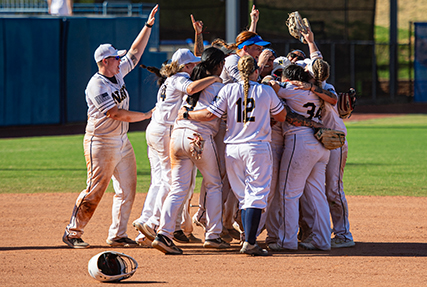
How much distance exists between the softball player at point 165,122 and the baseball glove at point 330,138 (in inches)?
58.2

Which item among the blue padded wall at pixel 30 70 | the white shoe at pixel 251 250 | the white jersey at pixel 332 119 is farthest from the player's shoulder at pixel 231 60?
the blue padded wall at pixel 30 70

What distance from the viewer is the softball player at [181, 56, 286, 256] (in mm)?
5410

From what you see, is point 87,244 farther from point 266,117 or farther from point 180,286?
point 266,117

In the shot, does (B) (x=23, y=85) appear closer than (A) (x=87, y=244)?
No

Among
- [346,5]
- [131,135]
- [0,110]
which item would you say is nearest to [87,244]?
[131,135]

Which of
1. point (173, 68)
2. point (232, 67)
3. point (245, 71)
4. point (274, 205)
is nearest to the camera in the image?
point (245, 71)

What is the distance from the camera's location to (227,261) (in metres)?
5.40

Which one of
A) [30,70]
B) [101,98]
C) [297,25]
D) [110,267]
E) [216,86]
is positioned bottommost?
[110,267]

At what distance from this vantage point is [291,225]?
5777 millimetres

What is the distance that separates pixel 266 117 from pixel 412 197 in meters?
4.34

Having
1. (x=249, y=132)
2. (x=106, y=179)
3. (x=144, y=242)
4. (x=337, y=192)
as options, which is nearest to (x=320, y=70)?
(x=249, y=132)

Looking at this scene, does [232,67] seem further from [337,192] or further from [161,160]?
[337,192]

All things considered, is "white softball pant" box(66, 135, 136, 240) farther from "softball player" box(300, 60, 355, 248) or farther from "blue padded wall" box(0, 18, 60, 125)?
"blue padded wall" box(0, 18, 60, 125)

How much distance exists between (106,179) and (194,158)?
1065mm
